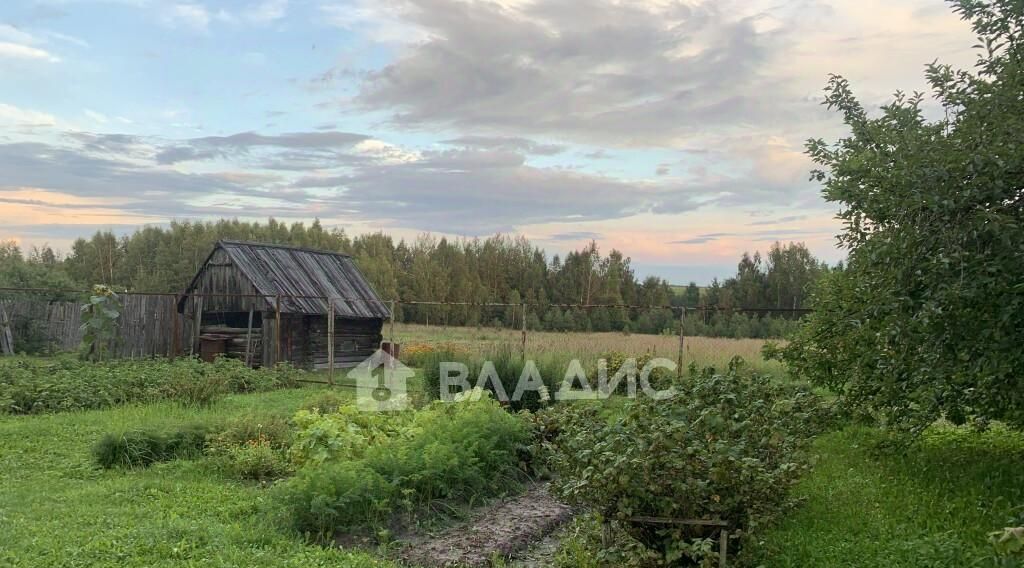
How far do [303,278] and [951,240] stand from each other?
17191 millimetres

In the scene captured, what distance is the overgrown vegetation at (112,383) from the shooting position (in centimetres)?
1039

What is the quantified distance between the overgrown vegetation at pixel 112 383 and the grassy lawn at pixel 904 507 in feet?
27.7

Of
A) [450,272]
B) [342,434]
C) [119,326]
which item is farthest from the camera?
[450,272]

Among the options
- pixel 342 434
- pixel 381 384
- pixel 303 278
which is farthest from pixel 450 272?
pixel 342 434

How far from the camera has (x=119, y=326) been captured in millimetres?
16891

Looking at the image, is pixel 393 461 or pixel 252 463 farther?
pixel 252 463

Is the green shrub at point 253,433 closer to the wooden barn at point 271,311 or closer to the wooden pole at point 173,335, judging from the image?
the wooden barn at point 271,311

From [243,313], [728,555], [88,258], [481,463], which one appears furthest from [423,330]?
[88,258]

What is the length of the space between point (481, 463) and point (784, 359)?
16.1 ft

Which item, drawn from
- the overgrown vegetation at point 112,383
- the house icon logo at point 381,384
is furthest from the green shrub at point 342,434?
the overgrown vegetation at point 112,383

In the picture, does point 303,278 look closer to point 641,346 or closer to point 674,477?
point 641,346

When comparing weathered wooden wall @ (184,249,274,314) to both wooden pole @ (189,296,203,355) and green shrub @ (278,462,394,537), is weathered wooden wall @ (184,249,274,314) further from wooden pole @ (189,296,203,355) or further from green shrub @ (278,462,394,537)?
green shrub @ (278,462,394,537)

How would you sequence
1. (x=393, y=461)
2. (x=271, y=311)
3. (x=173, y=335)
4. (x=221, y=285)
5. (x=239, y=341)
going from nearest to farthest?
1. (x=393, y=461)
2. (x=173, y=335)
3. (x=271, y=311)
4. (x=239, y=341)
5. (x=221, y=285)

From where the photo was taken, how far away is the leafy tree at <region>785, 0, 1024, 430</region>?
438 centimetres
